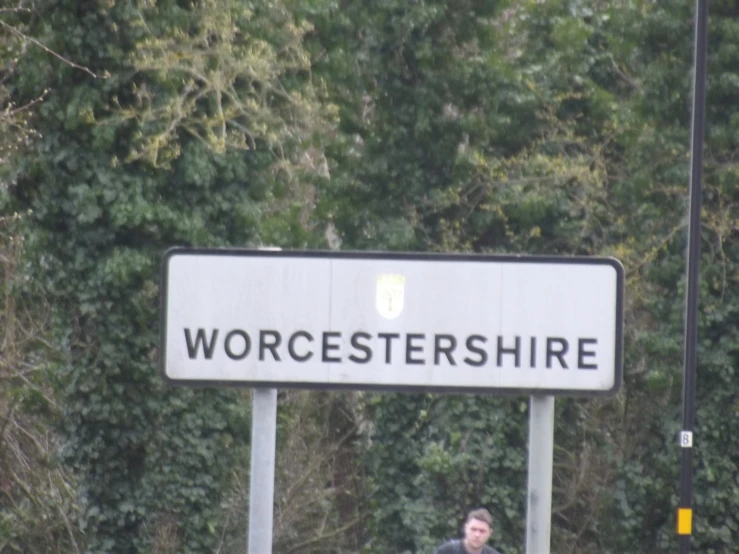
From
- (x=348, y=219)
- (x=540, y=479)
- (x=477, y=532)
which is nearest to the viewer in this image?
(x=540, y=479)

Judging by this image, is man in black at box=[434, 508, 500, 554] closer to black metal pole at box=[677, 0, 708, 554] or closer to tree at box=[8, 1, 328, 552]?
tree at box=[8, 1, 328, 552]

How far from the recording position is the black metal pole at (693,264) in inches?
563

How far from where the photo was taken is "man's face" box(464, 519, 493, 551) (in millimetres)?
6855

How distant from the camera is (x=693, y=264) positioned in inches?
566

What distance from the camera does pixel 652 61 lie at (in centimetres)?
1650

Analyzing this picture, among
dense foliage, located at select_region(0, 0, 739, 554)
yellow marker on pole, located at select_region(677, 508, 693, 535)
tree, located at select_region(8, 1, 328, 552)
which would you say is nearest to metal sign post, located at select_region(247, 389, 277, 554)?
dense foliage, located at select_region(0, 0, 739, 554)

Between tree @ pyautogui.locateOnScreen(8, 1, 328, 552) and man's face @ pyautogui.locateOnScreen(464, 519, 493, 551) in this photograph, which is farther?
tree @ pyautogui.locateOnScreen(8, 1, 328, 552)

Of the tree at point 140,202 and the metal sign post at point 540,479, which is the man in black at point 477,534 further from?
the tree at point 140,202

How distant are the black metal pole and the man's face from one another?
26.2 ft

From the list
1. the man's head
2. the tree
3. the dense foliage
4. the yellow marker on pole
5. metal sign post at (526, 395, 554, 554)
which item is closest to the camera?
metal sign post at (526, 395, 554, 554)

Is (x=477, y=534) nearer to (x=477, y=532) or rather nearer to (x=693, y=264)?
(x=477, y=532)

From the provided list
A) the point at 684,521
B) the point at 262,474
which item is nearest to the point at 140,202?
the point at 684,521

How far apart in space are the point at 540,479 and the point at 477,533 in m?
3.67

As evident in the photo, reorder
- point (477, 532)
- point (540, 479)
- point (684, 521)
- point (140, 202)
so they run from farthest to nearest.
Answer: point (684, 521), point (140, 202), point (477, 532), point (540, 479)
